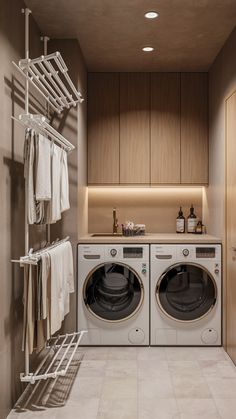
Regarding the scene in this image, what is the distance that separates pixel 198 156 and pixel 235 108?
3.55 ft

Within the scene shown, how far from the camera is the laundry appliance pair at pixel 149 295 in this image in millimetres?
3719

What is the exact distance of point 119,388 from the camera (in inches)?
113

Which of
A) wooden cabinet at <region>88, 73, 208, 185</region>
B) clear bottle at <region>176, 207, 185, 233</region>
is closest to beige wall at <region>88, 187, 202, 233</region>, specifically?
clear bottle at <region>176, 207, 185, 233</region>

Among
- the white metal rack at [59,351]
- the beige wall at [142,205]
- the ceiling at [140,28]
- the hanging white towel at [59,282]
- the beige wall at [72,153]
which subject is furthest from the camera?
the beige wall at [142,205]

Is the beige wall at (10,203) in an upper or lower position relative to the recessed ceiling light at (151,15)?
lower

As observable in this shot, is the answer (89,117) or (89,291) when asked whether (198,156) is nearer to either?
A: (89,117)

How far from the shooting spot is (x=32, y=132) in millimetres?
2463

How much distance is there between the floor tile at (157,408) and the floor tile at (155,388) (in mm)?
57

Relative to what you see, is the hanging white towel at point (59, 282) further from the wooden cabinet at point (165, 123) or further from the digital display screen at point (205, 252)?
the wooden cabinet at point (165, 123)

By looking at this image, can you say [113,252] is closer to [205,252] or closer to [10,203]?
[205,252]

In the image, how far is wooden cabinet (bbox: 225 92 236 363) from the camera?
3332 millimetres

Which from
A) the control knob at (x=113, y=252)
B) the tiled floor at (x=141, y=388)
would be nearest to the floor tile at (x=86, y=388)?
the tiled floor at (x=141, y=388)

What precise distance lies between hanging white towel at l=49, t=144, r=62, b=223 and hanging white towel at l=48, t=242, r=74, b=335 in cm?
23

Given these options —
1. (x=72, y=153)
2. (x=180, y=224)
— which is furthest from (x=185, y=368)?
(x=72, y=153)
